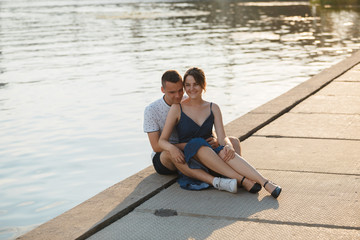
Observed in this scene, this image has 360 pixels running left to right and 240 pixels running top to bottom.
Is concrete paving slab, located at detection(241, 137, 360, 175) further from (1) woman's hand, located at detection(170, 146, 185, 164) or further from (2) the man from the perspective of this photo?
(1) woman's hand, located at detection(170, 146, 185, 164)

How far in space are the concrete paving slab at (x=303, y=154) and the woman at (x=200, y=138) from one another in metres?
0.76

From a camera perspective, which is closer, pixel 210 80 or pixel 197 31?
pixel 210 80

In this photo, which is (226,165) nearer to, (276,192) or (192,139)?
(192,139)

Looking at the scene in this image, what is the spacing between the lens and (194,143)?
6055 millimetres

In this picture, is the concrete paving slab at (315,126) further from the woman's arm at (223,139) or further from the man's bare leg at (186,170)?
the man's bare leg at (186,170)

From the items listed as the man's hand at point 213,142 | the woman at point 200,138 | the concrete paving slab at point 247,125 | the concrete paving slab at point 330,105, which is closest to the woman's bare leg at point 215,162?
the woman at point 200,138

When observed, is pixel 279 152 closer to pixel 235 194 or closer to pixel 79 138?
pixel 235 194

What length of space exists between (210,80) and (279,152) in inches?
345

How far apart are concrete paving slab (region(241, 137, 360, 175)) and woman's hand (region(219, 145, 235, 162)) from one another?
2.61 feet

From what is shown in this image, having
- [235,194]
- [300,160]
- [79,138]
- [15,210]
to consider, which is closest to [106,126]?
[79,138]

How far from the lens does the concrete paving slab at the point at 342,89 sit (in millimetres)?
11008

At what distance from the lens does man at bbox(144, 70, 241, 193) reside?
6.08 metres

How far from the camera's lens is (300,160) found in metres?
6.96

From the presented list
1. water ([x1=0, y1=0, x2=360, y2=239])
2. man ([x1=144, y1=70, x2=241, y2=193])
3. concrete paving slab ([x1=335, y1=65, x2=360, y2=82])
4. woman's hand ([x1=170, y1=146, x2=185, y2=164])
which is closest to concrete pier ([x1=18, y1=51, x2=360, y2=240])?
man ([x1=144, y1=70, x2=241, y2=193])
